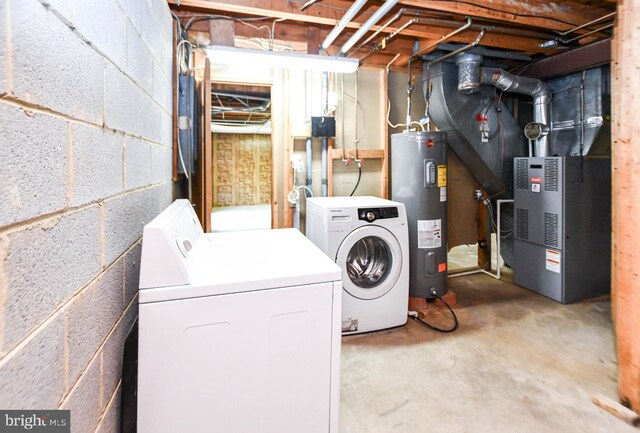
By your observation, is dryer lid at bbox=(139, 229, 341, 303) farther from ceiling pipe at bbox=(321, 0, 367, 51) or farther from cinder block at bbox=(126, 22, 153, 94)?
ceiling pipe at bbox=(321, 0, 367, 51)

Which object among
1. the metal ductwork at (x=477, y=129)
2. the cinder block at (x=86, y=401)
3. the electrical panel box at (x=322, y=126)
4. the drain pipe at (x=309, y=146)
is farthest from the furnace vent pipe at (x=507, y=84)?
the cinder block at (x=86, y=401)

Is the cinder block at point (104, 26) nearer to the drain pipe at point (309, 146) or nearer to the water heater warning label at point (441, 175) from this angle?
the drain pipe at point (309, 146)

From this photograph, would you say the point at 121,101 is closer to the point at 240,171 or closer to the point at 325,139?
the point at 325,139

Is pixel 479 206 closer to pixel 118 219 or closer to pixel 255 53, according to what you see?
pixel 255 53

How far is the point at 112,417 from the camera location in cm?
115

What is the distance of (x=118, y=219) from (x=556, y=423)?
2.11 meters

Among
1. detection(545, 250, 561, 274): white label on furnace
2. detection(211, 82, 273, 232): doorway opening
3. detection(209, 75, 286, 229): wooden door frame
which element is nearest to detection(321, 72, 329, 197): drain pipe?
detection(209, 75, 286, 229): wooden door frame

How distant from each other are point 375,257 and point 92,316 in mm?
2052

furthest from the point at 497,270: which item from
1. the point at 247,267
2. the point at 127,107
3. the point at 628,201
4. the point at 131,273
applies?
the point at 127,107

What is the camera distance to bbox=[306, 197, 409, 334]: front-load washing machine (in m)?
2.39

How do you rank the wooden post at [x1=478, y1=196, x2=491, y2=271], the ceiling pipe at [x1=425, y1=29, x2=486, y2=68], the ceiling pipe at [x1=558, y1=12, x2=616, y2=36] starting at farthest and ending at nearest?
the wooden post at [x1=478, y1=196, x2=491, y2=271] → the ceiling pipe at [x1=425, y1=29, x2=486, y2=68] → the ceiling pipe at [x1=558, y1=12, x2=616, y2=36]

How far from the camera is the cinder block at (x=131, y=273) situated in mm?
1323

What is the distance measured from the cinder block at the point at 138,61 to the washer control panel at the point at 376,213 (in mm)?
1500

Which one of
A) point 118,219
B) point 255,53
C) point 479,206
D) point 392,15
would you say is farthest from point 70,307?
point 479,206
